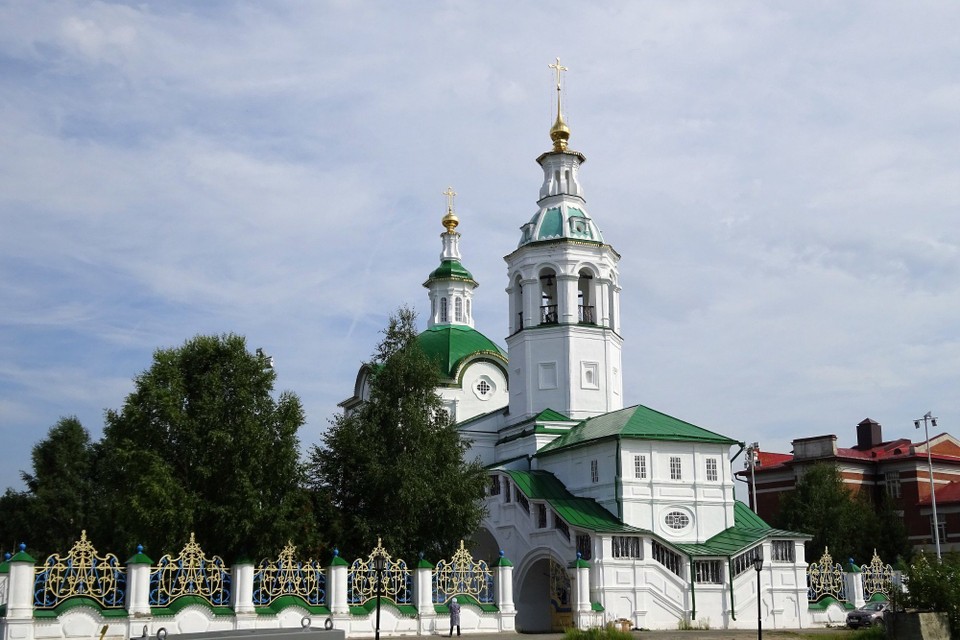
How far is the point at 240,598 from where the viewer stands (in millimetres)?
23094

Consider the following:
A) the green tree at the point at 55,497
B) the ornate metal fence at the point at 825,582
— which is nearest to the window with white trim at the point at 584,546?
the ornate metal fence at the point at 825,582

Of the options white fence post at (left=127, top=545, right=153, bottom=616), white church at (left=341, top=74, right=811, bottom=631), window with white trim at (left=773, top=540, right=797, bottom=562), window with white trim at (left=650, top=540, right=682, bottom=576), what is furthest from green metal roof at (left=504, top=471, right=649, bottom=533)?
white fence post at (left=127, top=545, right=153, bottom=616)

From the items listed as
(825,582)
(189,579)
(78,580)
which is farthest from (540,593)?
(78,580)

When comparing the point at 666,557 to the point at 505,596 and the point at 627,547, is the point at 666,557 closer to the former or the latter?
the point at 627,547

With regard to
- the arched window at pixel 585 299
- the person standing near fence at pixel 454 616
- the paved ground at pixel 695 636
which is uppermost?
the arched window at pixel 585 299

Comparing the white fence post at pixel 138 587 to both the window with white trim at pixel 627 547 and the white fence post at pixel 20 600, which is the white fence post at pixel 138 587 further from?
the window with white trim at pixel 627 547

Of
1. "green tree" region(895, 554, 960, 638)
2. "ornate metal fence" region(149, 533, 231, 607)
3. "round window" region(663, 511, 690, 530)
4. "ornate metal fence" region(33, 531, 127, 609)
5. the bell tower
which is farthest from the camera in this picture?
the bell tower

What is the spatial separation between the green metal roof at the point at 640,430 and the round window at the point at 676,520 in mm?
2282

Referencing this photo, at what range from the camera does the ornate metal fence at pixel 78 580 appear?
21.0m

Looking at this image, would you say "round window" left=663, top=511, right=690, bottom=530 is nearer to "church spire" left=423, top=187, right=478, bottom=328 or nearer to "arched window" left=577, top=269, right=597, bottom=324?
"arched window" left=577, top=269, right=597, bottom=324

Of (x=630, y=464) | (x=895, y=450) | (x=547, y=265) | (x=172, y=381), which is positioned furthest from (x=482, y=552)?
(x=895, y=450)

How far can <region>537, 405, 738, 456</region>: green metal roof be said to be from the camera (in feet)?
107

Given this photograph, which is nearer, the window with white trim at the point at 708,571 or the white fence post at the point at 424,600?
the white fence post at the point at 424,600

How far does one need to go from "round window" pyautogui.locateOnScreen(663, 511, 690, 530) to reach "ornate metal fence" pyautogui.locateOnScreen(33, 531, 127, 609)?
54.2ft
